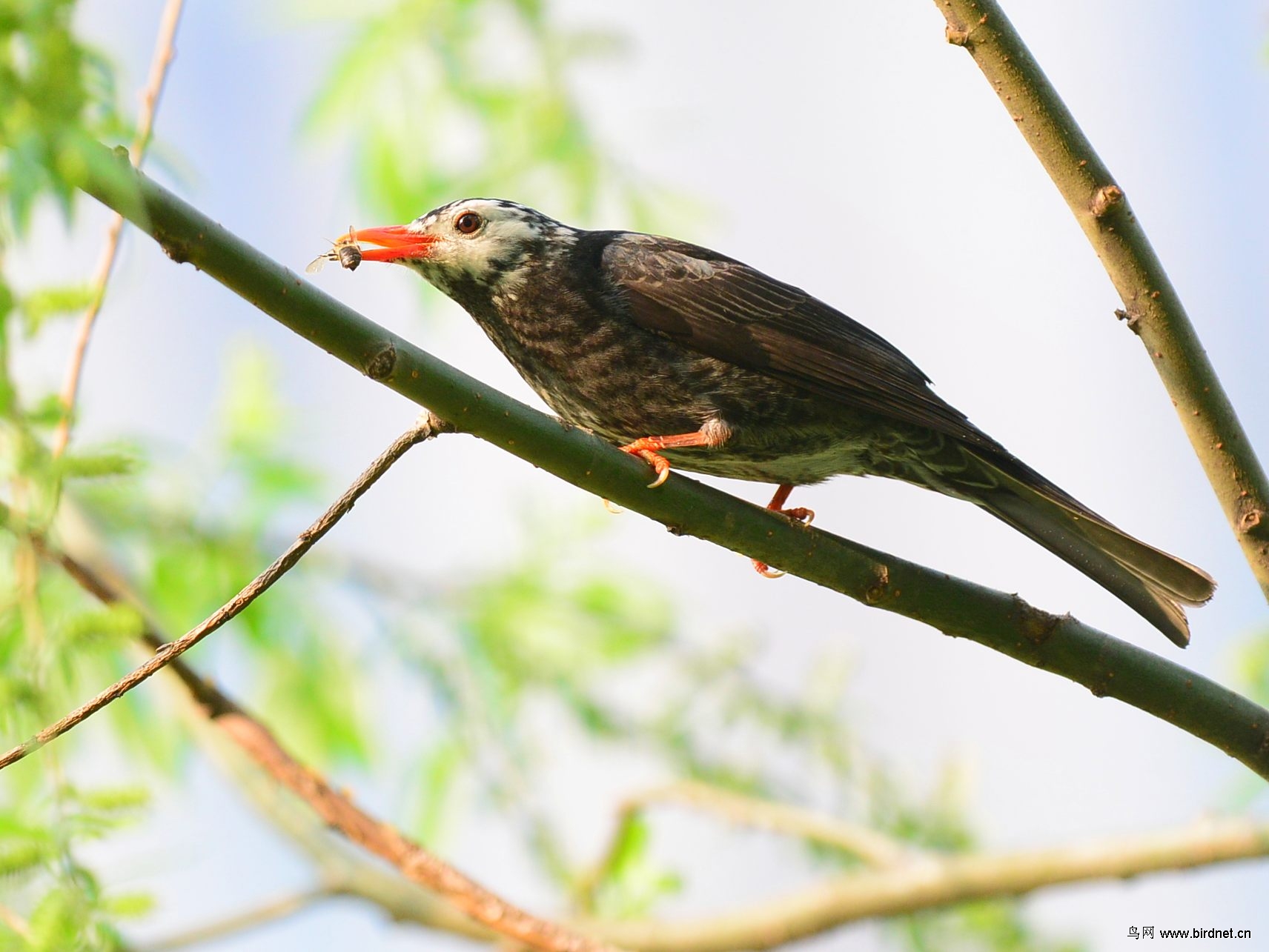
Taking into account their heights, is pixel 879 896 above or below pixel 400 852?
above

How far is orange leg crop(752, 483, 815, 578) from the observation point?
12.8 ft

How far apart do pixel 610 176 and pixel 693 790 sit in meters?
2.79

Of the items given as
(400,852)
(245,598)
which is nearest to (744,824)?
(400,852)

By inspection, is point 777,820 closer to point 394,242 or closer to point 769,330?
point 769,330

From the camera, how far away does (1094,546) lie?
3854mm

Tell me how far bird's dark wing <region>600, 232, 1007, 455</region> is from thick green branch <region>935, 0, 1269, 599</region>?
3.27 ft

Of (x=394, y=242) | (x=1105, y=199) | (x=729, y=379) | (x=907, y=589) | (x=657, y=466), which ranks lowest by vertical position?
(x=907, y=589)

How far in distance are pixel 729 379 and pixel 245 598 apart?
1.96 meters

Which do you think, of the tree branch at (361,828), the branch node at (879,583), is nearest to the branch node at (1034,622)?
the branch node at (879,583)

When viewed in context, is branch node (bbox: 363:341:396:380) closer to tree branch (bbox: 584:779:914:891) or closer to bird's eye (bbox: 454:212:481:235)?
bird's eye (bbox: 454:212:481:235)

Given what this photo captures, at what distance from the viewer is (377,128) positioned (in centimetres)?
591

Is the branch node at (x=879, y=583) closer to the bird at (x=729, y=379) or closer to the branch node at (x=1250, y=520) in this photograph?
the branch node at (x=1250, y=520)

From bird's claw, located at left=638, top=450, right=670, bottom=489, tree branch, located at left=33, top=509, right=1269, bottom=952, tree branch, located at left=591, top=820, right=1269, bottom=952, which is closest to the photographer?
bird's claw, located at left=638, top=450, right=670, bottom=489

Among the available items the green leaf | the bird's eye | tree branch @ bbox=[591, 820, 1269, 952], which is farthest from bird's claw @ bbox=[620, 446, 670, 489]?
tree branch @ bbox=[591, 820, 1269, 952]
